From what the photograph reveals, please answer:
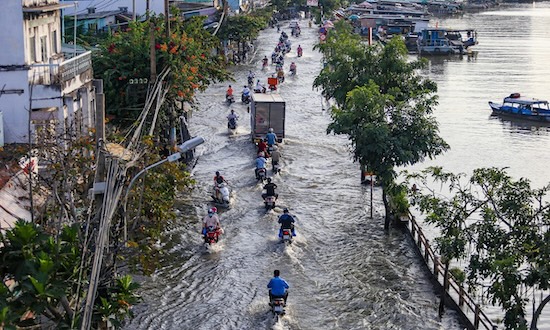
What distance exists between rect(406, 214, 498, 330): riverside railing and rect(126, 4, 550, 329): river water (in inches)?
13.9

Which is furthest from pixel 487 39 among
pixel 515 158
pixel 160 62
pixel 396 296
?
pixel 396 296

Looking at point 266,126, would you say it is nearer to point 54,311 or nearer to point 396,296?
point 396,296

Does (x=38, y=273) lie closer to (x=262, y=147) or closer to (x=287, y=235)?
(x=287, y=235)

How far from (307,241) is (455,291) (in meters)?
6.06

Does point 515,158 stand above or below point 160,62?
below

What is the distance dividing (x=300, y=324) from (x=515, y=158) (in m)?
25.1

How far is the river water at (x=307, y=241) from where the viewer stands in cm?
2219

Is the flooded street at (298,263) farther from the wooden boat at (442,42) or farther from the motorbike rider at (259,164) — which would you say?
the wooden boat at (442,42)

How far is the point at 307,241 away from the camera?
91.9 ft

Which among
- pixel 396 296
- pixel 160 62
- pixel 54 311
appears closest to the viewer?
pixel 54 311

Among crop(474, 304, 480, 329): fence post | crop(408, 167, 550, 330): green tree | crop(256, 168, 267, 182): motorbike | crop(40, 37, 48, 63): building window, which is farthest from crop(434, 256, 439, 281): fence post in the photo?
crop(40, 37, 48, 63): building window

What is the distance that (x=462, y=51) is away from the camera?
282ft

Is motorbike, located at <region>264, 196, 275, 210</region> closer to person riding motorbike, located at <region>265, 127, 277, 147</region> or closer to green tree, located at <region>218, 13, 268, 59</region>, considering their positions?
person riding motorbike, located at <region>265, 127, 277, 147</region>

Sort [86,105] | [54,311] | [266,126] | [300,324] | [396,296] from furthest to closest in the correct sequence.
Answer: [266,126], [86,105], [396,296], [300,324], [54,311]
